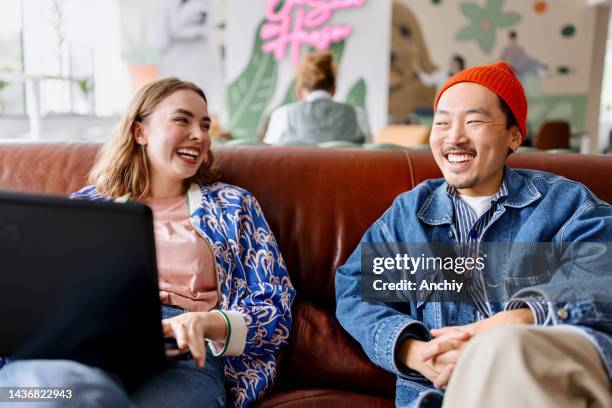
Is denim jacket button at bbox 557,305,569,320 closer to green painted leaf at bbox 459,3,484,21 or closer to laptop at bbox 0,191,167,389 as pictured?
laptop at bbox 0,191,167,389

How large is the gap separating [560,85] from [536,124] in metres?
0.64

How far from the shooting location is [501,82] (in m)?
Answer: 1.25

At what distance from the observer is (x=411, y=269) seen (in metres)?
1.35

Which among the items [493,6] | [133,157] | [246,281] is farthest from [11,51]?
[493,6]

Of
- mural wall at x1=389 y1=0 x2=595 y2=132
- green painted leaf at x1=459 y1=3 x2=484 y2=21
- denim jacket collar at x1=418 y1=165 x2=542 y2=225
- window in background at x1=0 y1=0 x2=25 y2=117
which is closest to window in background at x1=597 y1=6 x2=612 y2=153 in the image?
mural wall at x1=389 y1=0 x2=595 y2=132

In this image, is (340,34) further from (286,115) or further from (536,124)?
(536,124)

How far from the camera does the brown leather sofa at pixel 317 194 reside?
144cm

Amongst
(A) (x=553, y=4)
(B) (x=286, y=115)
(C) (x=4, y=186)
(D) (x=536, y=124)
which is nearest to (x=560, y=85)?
(D) (x=536, y=124)

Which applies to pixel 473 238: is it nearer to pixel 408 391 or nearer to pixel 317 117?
pixel 408 391

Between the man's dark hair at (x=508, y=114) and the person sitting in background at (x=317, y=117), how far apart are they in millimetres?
1913

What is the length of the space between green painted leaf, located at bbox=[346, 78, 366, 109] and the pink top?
172 inches

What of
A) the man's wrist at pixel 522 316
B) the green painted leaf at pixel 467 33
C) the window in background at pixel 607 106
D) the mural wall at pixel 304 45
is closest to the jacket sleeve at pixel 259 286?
the man's wrist at pixel 522 316

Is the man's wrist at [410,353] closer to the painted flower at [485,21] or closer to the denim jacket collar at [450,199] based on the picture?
the denim jacket collar at [450,199]

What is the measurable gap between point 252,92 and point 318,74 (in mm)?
2453
